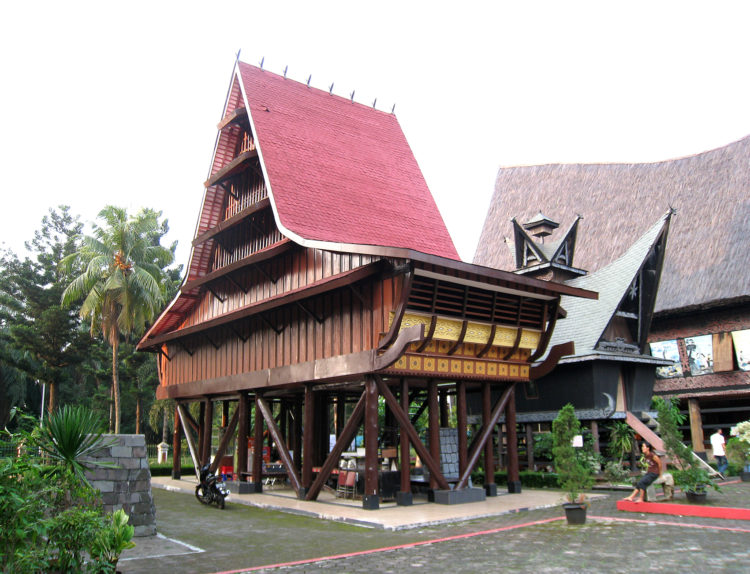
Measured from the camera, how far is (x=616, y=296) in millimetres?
20656

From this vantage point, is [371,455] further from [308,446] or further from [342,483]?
[308,446]

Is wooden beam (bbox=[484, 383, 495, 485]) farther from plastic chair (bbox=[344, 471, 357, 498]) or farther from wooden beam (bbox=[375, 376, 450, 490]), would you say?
plastic chair (bbox=[344, 471, 357, 498])

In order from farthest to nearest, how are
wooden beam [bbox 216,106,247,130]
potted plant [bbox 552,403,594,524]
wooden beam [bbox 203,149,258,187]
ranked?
wooden beam [bbox 216,106,247,130]
wooden beam [bbox 203,149,258,187]
potted plant [bbox 552,403,594,524]

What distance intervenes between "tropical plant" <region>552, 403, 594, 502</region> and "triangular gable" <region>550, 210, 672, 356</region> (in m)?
8.83

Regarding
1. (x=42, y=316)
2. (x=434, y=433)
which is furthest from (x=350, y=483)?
(x=42, y=316)

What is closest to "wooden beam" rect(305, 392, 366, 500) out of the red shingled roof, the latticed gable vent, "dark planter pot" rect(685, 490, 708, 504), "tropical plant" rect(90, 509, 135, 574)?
the latticed gable vent

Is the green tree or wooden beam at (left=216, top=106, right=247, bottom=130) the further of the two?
the green tree

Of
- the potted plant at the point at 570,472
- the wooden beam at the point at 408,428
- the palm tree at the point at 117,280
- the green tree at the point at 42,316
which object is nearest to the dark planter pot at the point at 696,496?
the potted plant at the point at 570,472

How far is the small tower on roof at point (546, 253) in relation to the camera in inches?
946

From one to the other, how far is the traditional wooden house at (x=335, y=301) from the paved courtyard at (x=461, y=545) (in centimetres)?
232

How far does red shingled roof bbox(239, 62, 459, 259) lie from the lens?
1534 cm

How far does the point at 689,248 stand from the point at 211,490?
21.8 metres

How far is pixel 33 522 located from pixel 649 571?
6571 mm

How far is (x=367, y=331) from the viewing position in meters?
13.4
